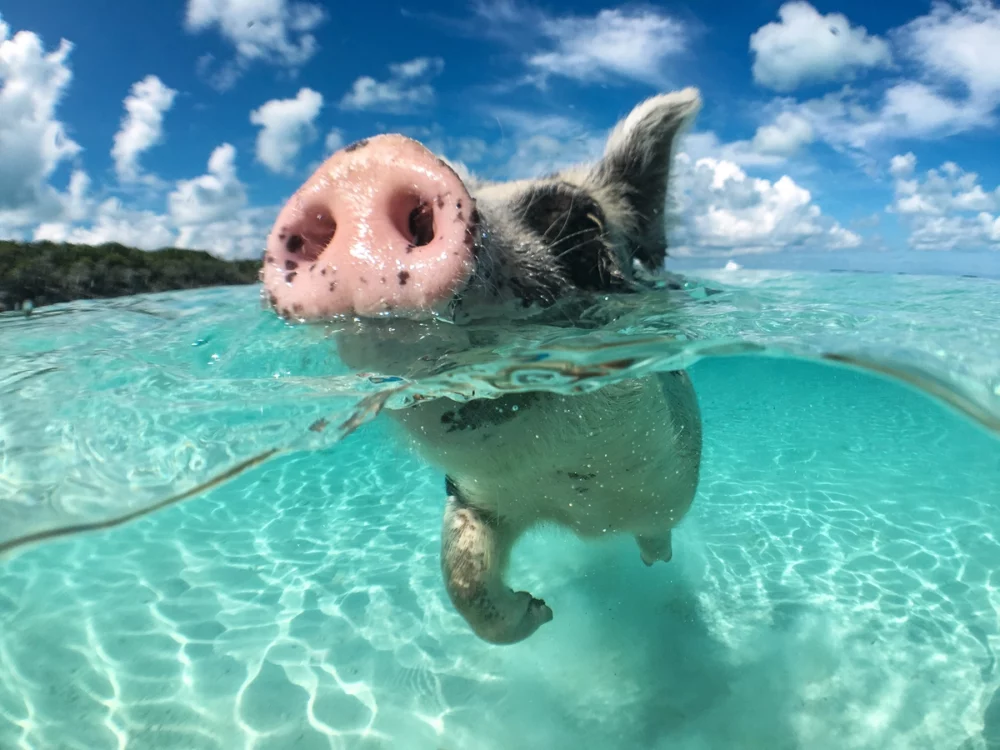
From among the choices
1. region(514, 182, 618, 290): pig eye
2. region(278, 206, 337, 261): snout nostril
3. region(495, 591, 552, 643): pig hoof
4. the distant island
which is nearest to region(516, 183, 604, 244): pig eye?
region(514, 182, 618, 290): pig eye

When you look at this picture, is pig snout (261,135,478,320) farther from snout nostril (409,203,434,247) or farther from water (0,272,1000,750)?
water (0,272,1000,750)

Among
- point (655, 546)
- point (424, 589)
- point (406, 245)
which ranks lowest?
point (424, 589)

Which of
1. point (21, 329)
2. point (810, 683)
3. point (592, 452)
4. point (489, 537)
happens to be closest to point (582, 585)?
point (810, 683)

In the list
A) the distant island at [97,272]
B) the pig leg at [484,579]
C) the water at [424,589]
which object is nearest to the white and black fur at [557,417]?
the pig leg at [484,579]

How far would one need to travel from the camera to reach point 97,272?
11430 mm

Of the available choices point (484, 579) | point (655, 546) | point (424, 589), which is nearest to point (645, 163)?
point (484, 579)

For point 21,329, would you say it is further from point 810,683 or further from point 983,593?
point 983,593

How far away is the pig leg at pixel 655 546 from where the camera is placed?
14.4ft

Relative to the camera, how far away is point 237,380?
3982 millimetres

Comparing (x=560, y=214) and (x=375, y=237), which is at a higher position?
(x=560, y=214)

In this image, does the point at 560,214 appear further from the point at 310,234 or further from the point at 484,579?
the point at 484,579

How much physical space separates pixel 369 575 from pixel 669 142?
13.7 ft

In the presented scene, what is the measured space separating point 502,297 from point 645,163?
164 cm

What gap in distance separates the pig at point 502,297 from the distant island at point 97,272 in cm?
705
